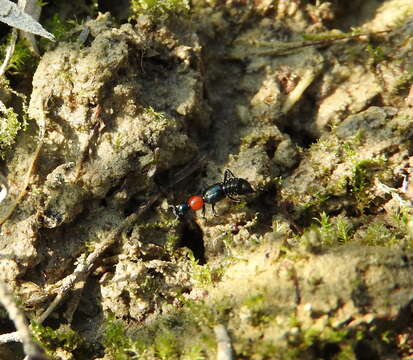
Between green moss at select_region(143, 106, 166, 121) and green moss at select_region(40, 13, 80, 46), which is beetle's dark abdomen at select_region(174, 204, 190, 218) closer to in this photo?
green moss at select_region(143, 106, 166, 121)

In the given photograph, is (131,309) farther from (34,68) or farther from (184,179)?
(34,68)

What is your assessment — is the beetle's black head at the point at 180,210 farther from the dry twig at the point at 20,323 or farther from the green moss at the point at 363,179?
the dry twig at the point at 20,323

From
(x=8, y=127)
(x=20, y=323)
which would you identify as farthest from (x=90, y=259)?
(x=8, y=127)

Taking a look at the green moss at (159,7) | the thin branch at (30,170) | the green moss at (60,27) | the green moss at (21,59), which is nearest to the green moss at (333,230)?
the thin branch at (30,170)

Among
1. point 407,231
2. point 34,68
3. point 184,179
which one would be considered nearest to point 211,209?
point 184,179

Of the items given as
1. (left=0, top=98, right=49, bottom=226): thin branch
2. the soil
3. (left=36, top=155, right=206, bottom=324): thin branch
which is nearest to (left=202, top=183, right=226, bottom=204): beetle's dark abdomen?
the soil

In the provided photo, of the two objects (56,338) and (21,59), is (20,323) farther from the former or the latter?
(21,59)
